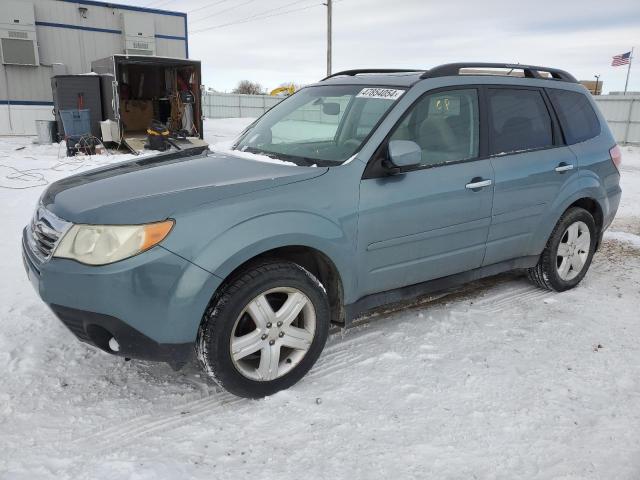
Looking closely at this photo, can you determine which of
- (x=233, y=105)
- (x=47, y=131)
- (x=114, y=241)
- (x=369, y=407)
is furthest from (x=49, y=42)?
(x=369, y=407)


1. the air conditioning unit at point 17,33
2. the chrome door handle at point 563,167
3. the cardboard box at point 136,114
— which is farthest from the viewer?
the air conditioning unit at point 17,33

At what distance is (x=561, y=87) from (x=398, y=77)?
5.51 ft

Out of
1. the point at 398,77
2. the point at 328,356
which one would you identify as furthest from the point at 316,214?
the point at 398,77

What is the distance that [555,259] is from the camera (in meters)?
4.45

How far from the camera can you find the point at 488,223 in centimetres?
376

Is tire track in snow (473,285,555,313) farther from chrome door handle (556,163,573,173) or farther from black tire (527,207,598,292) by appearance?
chrome door handle (556,163,573,173)

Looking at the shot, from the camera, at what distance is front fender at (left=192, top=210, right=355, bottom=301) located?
102 inches

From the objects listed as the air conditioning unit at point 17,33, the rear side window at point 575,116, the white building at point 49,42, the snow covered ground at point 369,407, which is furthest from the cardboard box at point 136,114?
the rear side window at point 575,116

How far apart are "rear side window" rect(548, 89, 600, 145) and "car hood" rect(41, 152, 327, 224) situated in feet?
7.85

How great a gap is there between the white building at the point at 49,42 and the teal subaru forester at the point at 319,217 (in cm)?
1645

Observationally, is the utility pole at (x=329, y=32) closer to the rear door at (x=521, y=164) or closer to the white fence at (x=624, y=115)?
the white fence at (x=624, y=115)

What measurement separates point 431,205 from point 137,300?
1862mm

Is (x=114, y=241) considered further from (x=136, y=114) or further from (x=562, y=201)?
(x=136, y=114)

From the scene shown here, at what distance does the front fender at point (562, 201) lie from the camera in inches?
165
